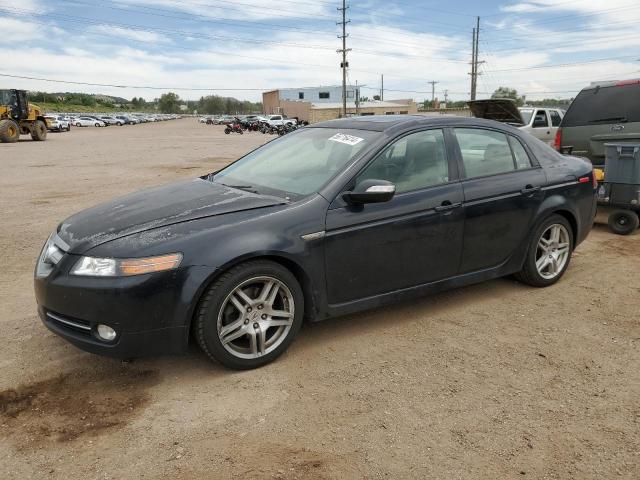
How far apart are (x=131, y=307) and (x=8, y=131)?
31.4 metres

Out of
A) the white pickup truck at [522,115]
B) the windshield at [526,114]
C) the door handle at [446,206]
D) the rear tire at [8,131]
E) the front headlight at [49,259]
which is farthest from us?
the rear tire at [8,131]

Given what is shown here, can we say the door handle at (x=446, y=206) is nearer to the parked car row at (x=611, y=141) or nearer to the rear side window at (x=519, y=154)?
the rear side window at (x=519, y=154)

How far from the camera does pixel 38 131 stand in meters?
32.1

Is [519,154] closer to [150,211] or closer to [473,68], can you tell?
[150,211]

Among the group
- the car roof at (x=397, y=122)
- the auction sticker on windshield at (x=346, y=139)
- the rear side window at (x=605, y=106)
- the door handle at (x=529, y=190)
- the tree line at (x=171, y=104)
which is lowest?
the door handle at (x=529, y=190)

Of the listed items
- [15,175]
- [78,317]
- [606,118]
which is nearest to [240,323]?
[78,317]

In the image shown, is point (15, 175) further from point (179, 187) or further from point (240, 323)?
point (240, 323)

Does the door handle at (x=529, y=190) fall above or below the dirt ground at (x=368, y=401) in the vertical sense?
above

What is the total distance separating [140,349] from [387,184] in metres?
1.81

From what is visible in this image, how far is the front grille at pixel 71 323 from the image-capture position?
10.2ft

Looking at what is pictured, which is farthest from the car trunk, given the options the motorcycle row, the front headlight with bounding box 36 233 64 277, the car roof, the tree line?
the tree line

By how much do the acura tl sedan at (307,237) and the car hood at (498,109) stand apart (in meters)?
8.15

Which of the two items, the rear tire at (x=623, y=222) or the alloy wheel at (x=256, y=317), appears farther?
the rear tire at (x=623, y=222)

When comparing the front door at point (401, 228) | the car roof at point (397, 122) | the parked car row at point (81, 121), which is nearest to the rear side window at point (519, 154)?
the car roof at point (397, 122)
